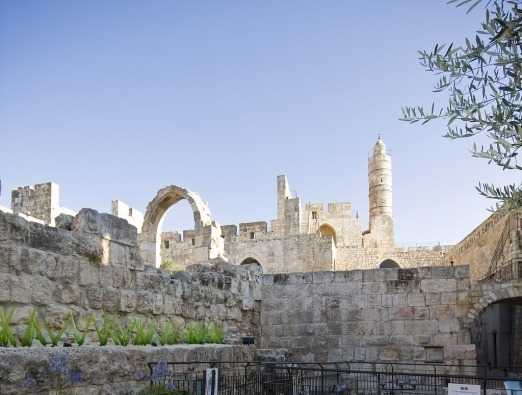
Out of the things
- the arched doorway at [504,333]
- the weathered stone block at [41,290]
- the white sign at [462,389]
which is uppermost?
the weathered stone block at [41,290]

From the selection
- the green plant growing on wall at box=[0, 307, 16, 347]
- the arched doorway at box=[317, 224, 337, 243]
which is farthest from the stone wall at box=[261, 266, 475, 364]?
the arched doorway at box=[317, 224, 337, 243]

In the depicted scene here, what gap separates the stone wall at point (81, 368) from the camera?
153 inches

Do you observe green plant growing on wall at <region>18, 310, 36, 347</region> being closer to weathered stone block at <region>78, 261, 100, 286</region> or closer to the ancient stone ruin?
the ancient stone ruin

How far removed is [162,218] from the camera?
2597 cm

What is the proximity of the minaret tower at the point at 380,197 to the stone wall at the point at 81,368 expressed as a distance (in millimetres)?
36510

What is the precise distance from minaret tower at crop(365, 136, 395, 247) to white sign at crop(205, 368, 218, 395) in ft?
121

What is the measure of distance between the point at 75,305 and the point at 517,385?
4.07 metres

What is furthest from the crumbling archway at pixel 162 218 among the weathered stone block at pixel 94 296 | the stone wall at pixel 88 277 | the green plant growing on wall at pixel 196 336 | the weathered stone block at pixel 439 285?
the weathered stone block at pixel 94 296

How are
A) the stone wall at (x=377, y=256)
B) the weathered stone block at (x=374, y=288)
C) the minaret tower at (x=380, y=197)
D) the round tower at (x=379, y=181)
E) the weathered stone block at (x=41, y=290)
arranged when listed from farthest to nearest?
the round tower at (x=379, y=181), the minaret tower at (x=380, y=197), the stone wall at (x=377, y=256), the weathered stone block at (x=374, y=288), the weathered stone block at (x=41, y=290)

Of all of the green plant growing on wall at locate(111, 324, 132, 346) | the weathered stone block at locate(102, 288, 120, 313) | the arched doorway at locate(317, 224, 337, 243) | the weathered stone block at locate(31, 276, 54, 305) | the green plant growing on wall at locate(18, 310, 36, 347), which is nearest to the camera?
the green plant growing on wall at locate(18, 310, 36, 347)

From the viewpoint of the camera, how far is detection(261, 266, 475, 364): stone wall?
10.3 m

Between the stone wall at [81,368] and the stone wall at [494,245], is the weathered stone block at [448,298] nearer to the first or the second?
the stone wall at [494,245]

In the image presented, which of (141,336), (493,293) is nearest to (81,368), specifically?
(141,336)

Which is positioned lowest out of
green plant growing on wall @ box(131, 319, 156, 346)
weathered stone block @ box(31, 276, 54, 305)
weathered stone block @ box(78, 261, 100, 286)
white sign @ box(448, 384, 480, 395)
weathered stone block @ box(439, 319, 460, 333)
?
white sign @ box(448, 384, 480, 395)
